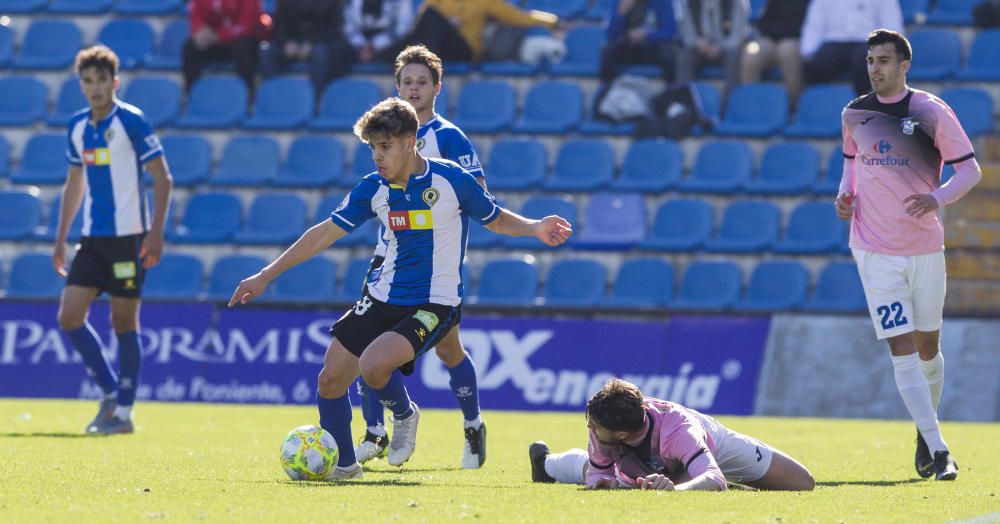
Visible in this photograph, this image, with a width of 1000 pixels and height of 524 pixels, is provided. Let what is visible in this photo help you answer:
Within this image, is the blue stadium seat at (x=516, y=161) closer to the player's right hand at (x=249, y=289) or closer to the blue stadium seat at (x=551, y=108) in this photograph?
the blue stadium seat at (x=551, y=108)

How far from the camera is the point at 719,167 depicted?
16812 mm

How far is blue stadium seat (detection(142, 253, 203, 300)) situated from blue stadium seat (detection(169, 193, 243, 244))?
14.6 inches

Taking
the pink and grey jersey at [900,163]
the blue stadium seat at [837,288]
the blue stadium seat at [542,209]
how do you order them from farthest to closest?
the blue stadium seat at [542,209] < the blue stadium seat at [837,288] < the pink and grey jersey at [900,163]

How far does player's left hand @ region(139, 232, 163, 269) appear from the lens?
1122cm

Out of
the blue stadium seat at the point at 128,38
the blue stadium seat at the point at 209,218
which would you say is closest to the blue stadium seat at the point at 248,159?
the blue stadium seat at the point at 209,218

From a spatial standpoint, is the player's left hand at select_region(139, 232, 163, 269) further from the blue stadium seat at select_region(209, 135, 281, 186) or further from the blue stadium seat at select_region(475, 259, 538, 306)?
the blue stadium seat at select_region(209, 135, 281, 186)

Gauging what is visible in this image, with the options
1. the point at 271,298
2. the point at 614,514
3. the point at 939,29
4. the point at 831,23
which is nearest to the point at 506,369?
the point at 271,298

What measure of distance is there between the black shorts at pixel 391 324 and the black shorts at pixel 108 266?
12.7 feet

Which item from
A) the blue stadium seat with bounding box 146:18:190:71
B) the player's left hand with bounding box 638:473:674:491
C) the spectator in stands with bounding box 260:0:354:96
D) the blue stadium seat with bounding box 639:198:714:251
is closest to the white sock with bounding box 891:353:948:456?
the player's left hand with bounding box 638:473:674:491

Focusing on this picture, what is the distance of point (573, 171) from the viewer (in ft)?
56.9

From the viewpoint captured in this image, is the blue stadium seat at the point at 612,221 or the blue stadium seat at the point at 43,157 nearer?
the blue stadium seat at the point at 612,221

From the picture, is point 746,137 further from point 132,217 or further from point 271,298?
point 132,217

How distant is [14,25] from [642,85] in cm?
881

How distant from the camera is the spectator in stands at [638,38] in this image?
56.9 feet
